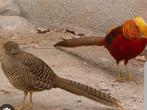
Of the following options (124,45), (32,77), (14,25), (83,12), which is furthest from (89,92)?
(14,25)

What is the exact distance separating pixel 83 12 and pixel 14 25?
3.41 feet

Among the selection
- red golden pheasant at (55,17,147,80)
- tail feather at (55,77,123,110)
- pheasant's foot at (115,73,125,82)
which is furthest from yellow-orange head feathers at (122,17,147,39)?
tail feather at (55,77,123,110)

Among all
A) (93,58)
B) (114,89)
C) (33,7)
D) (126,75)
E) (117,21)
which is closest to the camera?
(114,89)

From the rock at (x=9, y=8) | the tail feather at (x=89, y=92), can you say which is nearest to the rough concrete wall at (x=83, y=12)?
the rock at (x=9, y=8)

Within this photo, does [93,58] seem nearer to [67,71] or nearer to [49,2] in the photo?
[67,71]

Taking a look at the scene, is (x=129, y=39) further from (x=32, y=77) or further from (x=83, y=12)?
(x=83, y=12)

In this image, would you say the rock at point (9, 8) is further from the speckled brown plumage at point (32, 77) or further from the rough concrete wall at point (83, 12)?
the speckled brown plumage at point (32, 77)

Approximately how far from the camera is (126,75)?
6316 millimetres

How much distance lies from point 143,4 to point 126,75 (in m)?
1.19

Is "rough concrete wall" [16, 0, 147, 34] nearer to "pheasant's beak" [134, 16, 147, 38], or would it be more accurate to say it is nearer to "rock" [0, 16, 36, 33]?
"rock" [0, 16, 36, 33]

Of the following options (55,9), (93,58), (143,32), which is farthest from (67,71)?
(55,9)

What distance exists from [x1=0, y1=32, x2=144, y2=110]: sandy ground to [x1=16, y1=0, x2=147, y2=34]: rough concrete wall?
0.74 ft

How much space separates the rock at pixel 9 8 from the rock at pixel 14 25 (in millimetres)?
131

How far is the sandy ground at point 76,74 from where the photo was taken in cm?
535
